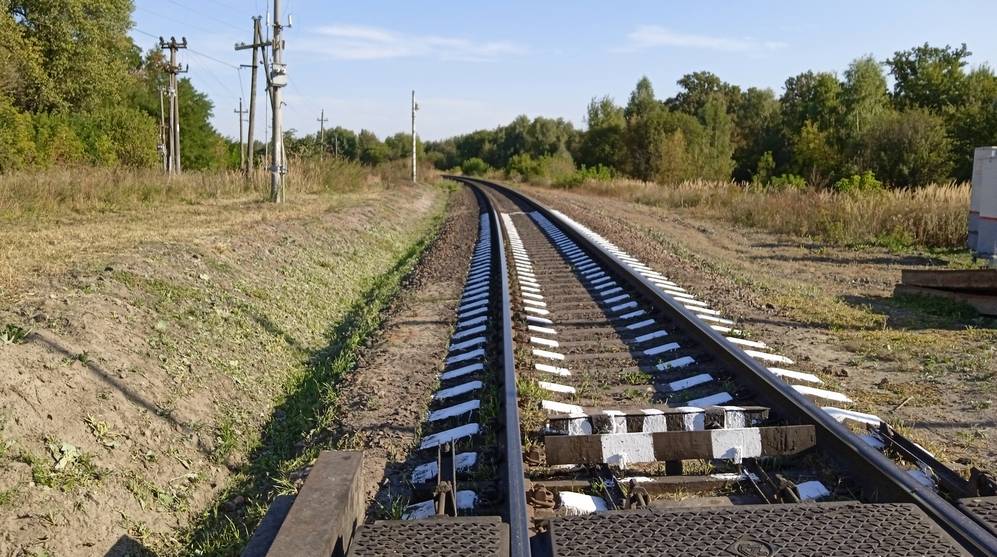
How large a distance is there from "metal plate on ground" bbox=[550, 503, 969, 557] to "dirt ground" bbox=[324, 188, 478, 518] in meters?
1.14

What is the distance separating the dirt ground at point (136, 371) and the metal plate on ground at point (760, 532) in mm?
Answer: 2249

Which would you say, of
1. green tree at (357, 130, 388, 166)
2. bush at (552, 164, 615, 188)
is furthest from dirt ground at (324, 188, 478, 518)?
green tree at (357, 130, 388, 166)

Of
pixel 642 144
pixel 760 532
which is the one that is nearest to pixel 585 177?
pixel 642 144

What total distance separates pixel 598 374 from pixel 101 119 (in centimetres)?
4539

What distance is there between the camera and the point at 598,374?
19.4 feet

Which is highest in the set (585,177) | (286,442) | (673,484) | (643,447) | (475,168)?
(475,168)

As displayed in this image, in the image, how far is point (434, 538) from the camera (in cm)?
295

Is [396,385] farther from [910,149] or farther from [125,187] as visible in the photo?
[910,149]

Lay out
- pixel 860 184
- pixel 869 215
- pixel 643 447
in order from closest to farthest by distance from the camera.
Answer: pixel 643 447, pixel 869 215, pixel 860 184

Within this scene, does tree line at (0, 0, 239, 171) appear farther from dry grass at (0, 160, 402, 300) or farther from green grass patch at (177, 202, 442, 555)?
green grass patch at (177, 202, 442, 555)

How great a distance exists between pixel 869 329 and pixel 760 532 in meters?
5.44

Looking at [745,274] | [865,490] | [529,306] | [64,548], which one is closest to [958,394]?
[865,490]

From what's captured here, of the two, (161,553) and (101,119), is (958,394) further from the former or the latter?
(101,119)

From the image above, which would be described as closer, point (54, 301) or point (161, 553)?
point (161, 553)
